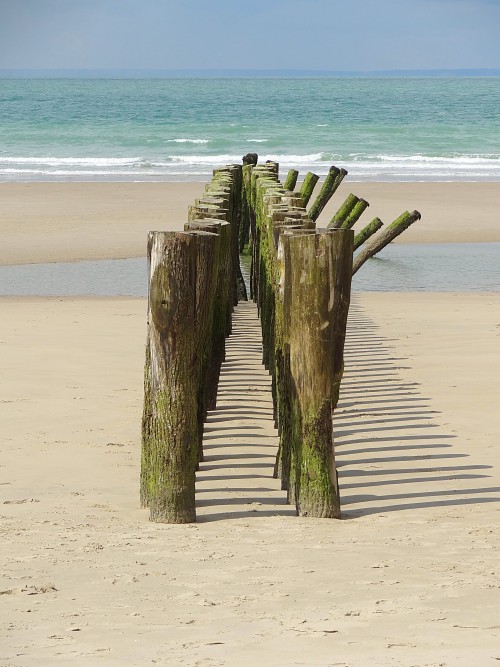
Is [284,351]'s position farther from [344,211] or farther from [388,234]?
[388,234]

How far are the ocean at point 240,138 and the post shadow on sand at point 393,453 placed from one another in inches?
867

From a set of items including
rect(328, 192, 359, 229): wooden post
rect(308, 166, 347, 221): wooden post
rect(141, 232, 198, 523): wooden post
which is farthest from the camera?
rect(308, 166, 347, 221): wooden post

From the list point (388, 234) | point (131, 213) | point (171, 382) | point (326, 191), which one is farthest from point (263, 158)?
point (171, 382)

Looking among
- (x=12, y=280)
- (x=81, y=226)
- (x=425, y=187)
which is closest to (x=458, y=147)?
(x=425, y=187)

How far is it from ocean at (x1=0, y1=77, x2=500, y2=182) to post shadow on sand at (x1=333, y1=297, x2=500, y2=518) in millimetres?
22011

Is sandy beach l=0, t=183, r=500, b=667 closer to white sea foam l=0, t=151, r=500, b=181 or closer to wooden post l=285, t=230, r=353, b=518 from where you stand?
wooden post l=285, t=230, r=353, b=518

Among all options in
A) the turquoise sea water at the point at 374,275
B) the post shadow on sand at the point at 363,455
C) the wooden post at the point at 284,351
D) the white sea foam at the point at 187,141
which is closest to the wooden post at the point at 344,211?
the turquoise sea water at the point at 374,275

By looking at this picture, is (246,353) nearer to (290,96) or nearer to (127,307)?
(127,307)

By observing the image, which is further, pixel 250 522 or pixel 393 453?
pixel 393 453

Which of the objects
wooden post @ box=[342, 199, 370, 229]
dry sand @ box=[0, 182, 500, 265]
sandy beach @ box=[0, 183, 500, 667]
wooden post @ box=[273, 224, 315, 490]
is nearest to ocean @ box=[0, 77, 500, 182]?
dry sand @ box=[0, 182, 500, 265]

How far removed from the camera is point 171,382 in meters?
4.59

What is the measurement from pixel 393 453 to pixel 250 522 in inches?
61.2

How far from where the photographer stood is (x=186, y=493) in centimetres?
468

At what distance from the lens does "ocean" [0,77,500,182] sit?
106 feet
